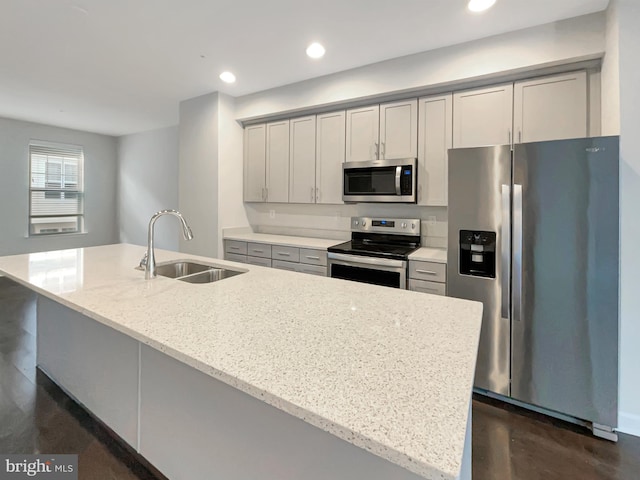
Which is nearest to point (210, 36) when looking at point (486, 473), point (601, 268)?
point (601, 268)

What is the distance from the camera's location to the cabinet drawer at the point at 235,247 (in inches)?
147

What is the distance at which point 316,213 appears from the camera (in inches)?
154

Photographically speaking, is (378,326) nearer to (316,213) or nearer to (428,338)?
(428,338)

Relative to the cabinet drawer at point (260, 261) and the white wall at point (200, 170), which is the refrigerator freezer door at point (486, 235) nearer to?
the cabinet drawer at point (260, 261)

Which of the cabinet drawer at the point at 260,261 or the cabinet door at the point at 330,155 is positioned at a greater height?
the cabinet door at the point at 330,155

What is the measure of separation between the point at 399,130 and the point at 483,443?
249 centimetres

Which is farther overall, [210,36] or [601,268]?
[210,36]

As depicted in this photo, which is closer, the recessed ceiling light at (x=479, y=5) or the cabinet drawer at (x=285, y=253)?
the recessed ceiling light at (x=479, y=5)

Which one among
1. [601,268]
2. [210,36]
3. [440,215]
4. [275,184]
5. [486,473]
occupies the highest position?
[210,36]

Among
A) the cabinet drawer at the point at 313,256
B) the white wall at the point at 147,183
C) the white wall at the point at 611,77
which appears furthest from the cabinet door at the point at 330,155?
the white wall at the point at 147,183

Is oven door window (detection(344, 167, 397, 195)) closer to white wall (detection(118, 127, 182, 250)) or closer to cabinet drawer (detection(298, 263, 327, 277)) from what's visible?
cabinet drawer (detection(298, 263, 327, 277))

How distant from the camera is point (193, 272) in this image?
2.25 m

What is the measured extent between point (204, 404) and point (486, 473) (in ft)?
4.68

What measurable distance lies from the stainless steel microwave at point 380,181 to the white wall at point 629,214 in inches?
55.0
